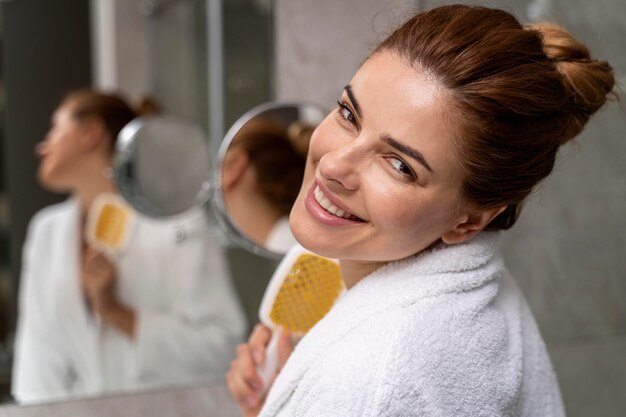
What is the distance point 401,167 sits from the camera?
68 centimetres

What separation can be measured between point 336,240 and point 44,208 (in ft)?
1.61

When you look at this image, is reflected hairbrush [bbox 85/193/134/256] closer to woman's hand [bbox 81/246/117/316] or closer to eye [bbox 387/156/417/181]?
woman's hand [bbox 81/246/117/316]

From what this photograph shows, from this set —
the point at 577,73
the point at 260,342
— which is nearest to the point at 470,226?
the point at 577,73

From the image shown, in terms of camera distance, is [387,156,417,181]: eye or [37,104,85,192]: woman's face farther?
[37,104,85,192]: woman's face

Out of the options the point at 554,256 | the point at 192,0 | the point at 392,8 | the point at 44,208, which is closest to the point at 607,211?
the point at 554,256

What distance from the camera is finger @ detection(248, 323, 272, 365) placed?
33.8 inches

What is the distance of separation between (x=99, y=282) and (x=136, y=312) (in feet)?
0.23

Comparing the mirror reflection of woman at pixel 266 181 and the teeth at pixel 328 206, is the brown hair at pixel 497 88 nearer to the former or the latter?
the teeth at pixel 328 206

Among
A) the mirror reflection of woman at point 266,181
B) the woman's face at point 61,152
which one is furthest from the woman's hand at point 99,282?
the mirror reflection of woman at point 266,181

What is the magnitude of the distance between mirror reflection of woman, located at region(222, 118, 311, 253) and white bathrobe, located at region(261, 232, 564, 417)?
0.26 meters

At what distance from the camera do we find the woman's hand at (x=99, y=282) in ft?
3.45

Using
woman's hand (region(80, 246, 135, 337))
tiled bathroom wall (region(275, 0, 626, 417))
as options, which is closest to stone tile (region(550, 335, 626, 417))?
tiled bathroom wall (region(275, 0, 626, 417))

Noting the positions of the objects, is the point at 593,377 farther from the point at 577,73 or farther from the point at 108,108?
the point at 108,108

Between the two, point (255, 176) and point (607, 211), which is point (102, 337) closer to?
point (255, 176)
